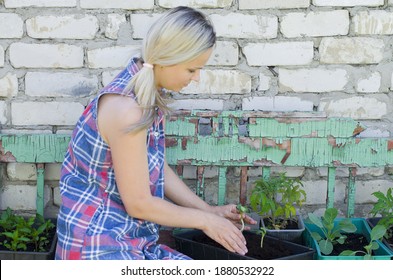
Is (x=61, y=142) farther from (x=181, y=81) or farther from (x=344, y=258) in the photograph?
(x=344, y=258)

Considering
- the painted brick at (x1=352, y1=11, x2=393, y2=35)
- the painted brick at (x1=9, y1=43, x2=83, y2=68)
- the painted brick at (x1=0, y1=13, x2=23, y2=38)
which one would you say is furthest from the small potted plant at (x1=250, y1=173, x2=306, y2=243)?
the painted brick at (x1=0, y1=13, x2=23, y2=38)

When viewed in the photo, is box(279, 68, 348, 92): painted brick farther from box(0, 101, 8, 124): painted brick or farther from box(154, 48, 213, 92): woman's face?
box(0, 101, 8, 124): painted brick

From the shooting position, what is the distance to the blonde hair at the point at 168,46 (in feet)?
6.94

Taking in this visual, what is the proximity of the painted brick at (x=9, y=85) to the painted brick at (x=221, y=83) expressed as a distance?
31.0 inches

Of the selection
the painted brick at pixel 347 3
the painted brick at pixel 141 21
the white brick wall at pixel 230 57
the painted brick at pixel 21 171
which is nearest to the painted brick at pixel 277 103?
the white brick wall at pixel 230 57

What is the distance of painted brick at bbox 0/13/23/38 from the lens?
2.78 meters

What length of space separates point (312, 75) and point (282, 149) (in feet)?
1.24

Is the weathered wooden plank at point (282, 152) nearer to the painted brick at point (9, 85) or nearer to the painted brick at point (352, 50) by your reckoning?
the painted brick at point (352, 50)

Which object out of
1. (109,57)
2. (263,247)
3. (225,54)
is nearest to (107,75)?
(109,57)

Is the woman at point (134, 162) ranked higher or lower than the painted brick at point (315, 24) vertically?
lower

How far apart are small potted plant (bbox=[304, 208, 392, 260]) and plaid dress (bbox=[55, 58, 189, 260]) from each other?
652mm

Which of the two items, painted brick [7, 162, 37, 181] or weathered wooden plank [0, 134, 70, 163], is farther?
painted brick [7, 162, 37, 181]

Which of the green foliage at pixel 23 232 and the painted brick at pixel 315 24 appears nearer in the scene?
the green foliage at pixel 23 232
